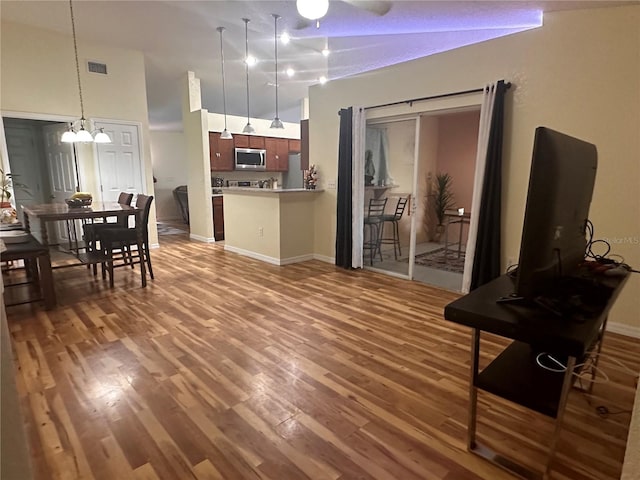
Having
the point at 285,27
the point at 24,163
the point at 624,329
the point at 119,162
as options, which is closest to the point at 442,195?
the point at 285,27

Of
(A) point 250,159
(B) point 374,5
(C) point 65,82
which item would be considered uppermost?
(B) point 374,5

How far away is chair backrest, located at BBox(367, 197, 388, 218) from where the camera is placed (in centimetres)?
486

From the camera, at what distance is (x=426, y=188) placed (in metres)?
6.33

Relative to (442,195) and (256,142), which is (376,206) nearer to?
(442,195)

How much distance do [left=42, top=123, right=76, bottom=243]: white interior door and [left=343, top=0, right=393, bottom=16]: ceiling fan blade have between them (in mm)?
4723

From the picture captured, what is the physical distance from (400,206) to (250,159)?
424cm

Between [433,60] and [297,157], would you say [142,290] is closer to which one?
[433,60]

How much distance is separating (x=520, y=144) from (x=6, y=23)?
624cm

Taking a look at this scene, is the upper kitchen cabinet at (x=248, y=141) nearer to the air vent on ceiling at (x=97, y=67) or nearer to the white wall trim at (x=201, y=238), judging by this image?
the white wall trim at (x=201, y=238)

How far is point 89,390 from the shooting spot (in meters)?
2.08

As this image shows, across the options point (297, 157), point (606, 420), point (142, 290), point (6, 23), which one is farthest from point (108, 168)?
point (606, 420)

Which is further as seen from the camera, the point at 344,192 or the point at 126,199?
the point at 344,192

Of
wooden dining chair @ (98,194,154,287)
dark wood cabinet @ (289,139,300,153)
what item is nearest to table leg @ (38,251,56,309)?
wooden dining chair @ (98,194,154,287)

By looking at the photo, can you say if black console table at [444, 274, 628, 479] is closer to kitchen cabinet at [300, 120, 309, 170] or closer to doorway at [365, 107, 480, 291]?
doorway at [365, 107, 480, 291]
